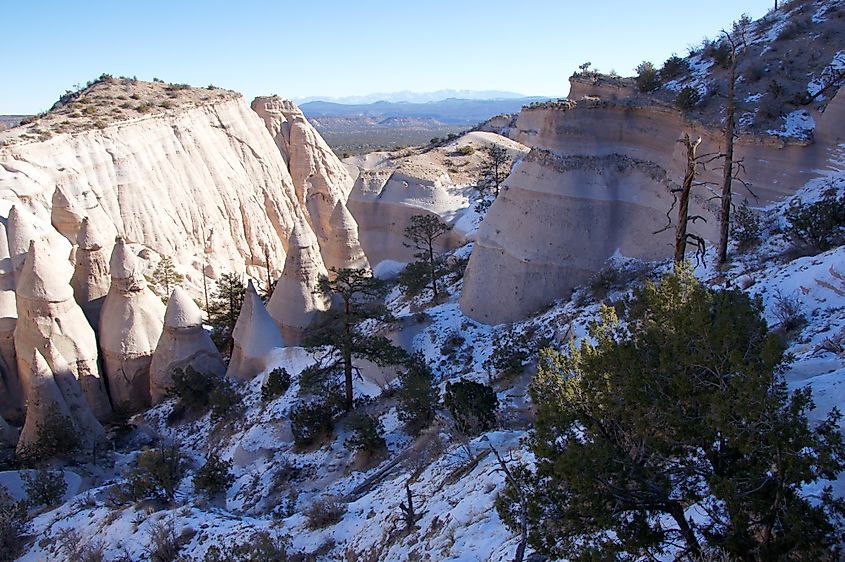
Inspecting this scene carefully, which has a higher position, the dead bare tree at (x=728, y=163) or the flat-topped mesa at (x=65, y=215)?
the dead bare tree at (x=728, y=163)

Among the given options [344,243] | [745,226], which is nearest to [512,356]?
[745,226]

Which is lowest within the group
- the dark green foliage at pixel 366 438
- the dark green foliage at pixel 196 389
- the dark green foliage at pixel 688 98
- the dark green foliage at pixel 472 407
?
the dark green foliage at pixel 196 389

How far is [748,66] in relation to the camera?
15.7m

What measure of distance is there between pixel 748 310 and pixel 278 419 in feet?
43.8

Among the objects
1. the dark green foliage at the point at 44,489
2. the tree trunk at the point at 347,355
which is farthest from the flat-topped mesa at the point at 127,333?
the tree trunk at the point at 347,355

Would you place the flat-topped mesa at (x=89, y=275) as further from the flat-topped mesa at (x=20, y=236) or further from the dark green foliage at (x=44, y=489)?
the dark green foliage at (x=44, y=489)

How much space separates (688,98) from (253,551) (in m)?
14.3

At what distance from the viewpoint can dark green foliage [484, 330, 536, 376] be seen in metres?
14.1

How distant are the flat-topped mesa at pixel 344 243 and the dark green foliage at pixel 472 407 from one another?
15.5m

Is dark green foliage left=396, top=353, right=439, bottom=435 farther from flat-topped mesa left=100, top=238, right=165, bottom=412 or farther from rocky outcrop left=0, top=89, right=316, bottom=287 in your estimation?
rocky outcrop left=0, top=89, right=316, bottom=287

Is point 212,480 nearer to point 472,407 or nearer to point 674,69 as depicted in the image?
point 472,407

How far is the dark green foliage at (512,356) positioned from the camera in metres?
14.1

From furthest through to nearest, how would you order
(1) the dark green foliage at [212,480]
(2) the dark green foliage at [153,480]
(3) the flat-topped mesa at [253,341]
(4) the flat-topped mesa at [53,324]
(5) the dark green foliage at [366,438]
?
(3) the flat-topped mesa at [253,341]
(4) the flat-topped mesa at [53,324]
(5) the dark green foliage at [366,438]
(1) the dark green foliage at [212,480]
(2) the dark green foliage at [153,480]

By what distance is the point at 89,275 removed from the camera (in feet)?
70.0
